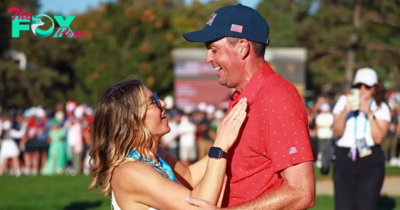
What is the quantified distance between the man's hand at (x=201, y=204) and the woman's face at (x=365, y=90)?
443cm

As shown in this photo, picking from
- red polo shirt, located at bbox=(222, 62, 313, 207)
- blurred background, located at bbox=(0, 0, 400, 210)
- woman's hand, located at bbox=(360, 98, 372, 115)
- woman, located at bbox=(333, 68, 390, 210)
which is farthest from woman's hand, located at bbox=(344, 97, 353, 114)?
blurred background, located at bbox=(0, 0, 400, 210)

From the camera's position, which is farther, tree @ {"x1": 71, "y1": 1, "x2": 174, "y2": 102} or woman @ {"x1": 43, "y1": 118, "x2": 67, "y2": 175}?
tree @ {"x1": 71, "y1": 1, "x2": 174, "y2": 102}

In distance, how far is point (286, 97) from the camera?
3342 millimetres

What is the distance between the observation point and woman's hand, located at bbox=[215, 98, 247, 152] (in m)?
3.46

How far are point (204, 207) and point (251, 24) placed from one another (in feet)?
3.30

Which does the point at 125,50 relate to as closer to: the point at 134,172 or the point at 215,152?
the point at 134,172

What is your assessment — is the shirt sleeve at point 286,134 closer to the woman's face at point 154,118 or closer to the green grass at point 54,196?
the woman's face at point 154,118

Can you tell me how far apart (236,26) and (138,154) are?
1022mm

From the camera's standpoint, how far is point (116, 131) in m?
3.95

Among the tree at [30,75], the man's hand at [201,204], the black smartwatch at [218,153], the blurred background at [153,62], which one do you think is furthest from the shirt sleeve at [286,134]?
the tree at [30,75]

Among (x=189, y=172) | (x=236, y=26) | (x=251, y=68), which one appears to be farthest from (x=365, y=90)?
(x=236, y=26)

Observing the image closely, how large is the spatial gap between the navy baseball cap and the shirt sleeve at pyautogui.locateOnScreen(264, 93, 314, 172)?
41 cm

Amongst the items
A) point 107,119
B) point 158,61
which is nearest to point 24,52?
point 158,61

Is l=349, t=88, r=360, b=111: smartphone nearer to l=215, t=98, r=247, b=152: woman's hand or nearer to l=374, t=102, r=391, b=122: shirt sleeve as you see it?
l=374, t=102, r=391, b=122: shirt sleeve
